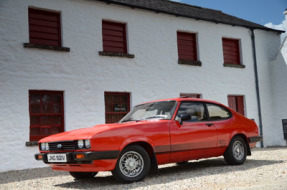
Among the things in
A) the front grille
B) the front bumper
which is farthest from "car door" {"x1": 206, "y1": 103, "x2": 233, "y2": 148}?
the front grille

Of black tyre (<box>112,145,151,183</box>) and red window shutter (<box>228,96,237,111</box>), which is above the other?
red window shutter (<box>228,96,237,111</box>)

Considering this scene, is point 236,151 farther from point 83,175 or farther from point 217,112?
point 83,175

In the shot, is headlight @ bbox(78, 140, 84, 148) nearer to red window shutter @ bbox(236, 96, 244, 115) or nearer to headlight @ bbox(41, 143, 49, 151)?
headlight @ bbox(41, 143, 49, 151)

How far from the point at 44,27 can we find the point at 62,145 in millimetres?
6389

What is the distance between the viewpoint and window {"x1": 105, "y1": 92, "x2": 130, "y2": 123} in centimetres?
1279

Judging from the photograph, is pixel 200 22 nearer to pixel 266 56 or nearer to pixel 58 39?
pixel 266 56

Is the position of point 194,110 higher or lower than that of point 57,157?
higher

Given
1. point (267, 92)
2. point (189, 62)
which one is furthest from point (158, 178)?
point (267, 92)

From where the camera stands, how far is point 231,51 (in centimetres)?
1684

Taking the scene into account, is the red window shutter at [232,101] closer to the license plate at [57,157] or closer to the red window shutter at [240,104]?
the red window shutter at [240,104]

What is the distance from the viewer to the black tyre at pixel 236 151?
27.0 ft

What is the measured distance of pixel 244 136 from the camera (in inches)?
341

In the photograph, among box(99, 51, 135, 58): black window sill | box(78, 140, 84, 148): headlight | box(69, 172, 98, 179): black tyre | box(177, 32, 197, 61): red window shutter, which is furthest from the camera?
box(177, 32, 197, 61): red window shutter

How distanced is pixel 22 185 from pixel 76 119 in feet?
14.2
